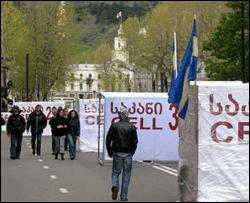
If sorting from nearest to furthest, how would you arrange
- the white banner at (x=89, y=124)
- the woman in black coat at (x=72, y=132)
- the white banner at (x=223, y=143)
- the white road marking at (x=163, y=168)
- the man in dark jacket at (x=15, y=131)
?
the white banner at (x=223, y=143), the white road marking at (x=163, y=168), the man in dark jacket at (x=15, y=131), the woman in black coat at (x=72, y=132), the white banner at (x=89, y=124)

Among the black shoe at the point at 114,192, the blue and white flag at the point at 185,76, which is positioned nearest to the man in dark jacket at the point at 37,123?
the black shoe at the point at 114,192

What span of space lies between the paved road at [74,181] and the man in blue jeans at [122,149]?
1.07 ft

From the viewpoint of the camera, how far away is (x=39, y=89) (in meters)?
79.6

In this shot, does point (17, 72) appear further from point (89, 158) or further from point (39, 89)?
point (89, 158)

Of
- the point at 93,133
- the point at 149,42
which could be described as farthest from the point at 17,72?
the point at 93,133

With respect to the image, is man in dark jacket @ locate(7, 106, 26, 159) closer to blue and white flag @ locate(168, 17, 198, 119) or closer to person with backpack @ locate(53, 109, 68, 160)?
person with backpack @ locate(53, 109, 68, 160)

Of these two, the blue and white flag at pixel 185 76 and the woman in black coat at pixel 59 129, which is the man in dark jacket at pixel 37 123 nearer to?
the woman in black coat at pixel 59 129

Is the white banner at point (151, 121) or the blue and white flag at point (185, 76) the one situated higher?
the blue and white flag at point (185, 76)

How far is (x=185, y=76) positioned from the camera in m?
12.7

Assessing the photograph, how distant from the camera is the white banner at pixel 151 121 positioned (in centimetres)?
2181

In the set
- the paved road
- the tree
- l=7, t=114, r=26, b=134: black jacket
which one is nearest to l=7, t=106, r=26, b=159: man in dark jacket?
l=7, t=114, r=26, b=134: black jacket

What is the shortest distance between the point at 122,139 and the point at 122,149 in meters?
0.18

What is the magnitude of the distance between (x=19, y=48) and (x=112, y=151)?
6259 cm

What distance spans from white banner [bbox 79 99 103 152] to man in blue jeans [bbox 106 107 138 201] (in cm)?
1505
